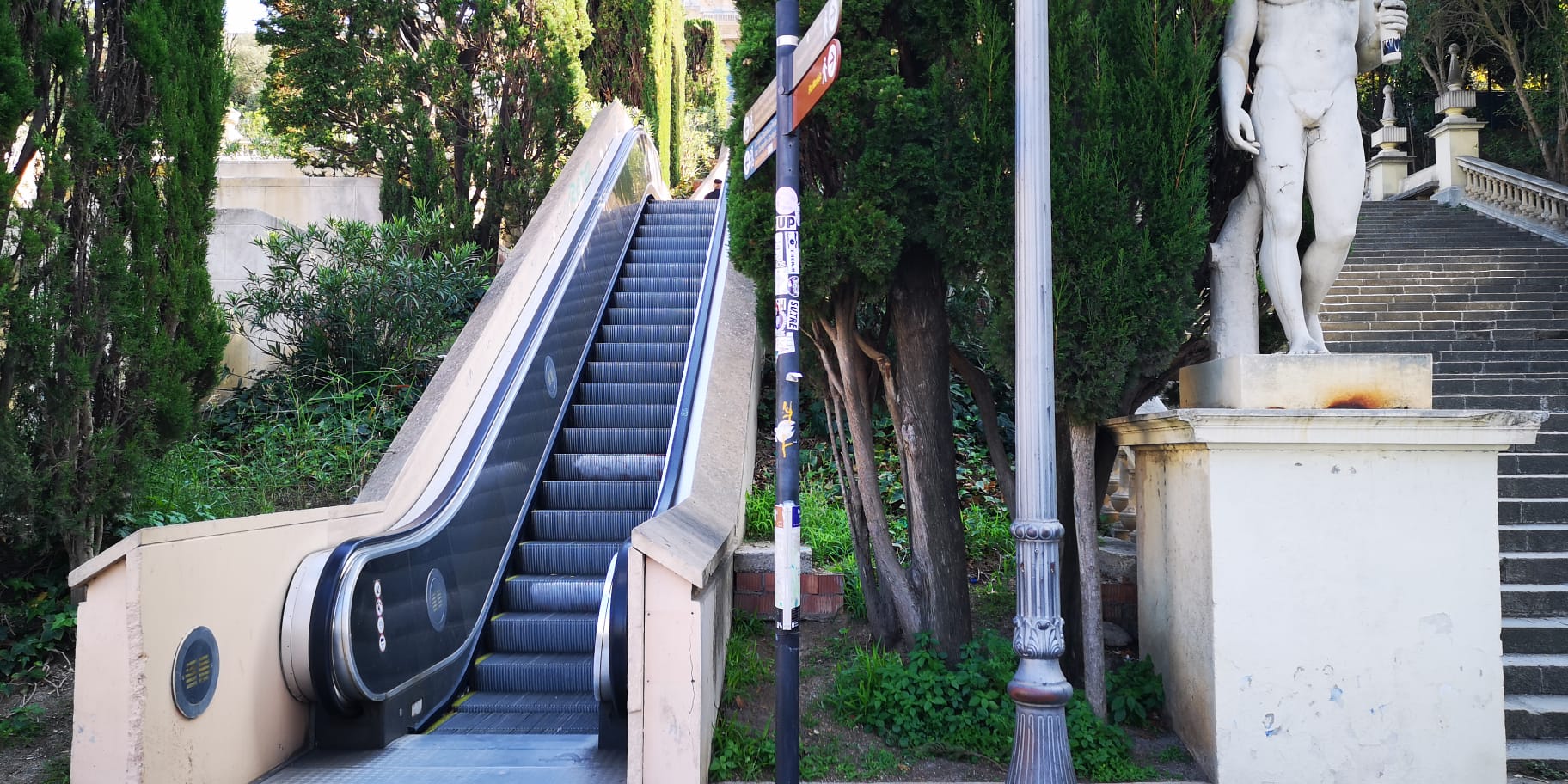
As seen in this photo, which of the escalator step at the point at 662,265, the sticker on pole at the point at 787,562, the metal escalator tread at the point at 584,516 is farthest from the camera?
the escalator step at the point at 662,265

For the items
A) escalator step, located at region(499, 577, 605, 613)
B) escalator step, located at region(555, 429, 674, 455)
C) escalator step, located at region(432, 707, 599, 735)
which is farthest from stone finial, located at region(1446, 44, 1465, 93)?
escalator step, located at region(432, 707, 599, 735)

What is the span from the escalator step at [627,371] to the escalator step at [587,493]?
1547 mm

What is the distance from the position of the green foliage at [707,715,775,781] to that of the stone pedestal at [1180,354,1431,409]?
2.75 meters

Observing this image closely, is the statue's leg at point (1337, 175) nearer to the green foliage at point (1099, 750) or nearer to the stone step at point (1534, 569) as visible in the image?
the green foliage at point (1099, 750)

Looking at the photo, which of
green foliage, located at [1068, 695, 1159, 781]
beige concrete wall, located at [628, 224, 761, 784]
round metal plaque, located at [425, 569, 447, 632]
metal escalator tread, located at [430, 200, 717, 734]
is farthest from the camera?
metal escalator tread, located at [430, 200, 717, 734]

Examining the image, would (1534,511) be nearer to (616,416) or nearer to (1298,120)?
(1298,120)

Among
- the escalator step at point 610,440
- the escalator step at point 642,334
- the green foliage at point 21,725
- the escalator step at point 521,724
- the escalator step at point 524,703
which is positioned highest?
the escalator step at point 642,334

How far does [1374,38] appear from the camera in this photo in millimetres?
4773

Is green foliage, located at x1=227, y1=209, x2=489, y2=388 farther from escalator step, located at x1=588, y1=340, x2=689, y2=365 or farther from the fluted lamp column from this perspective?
the fluted lamp column

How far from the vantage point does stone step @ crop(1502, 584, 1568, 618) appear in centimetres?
548

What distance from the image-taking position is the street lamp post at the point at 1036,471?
3527 millimetres

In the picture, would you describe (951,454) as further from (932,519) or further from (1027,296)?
(1027,296)

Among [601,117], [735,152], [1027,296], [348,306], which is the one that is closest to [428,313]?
[348,306]

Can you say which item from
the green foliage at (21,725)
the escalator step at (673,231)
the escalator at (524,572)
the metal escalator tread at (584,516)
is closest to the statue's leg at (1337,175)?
the escalator at (524,572)
